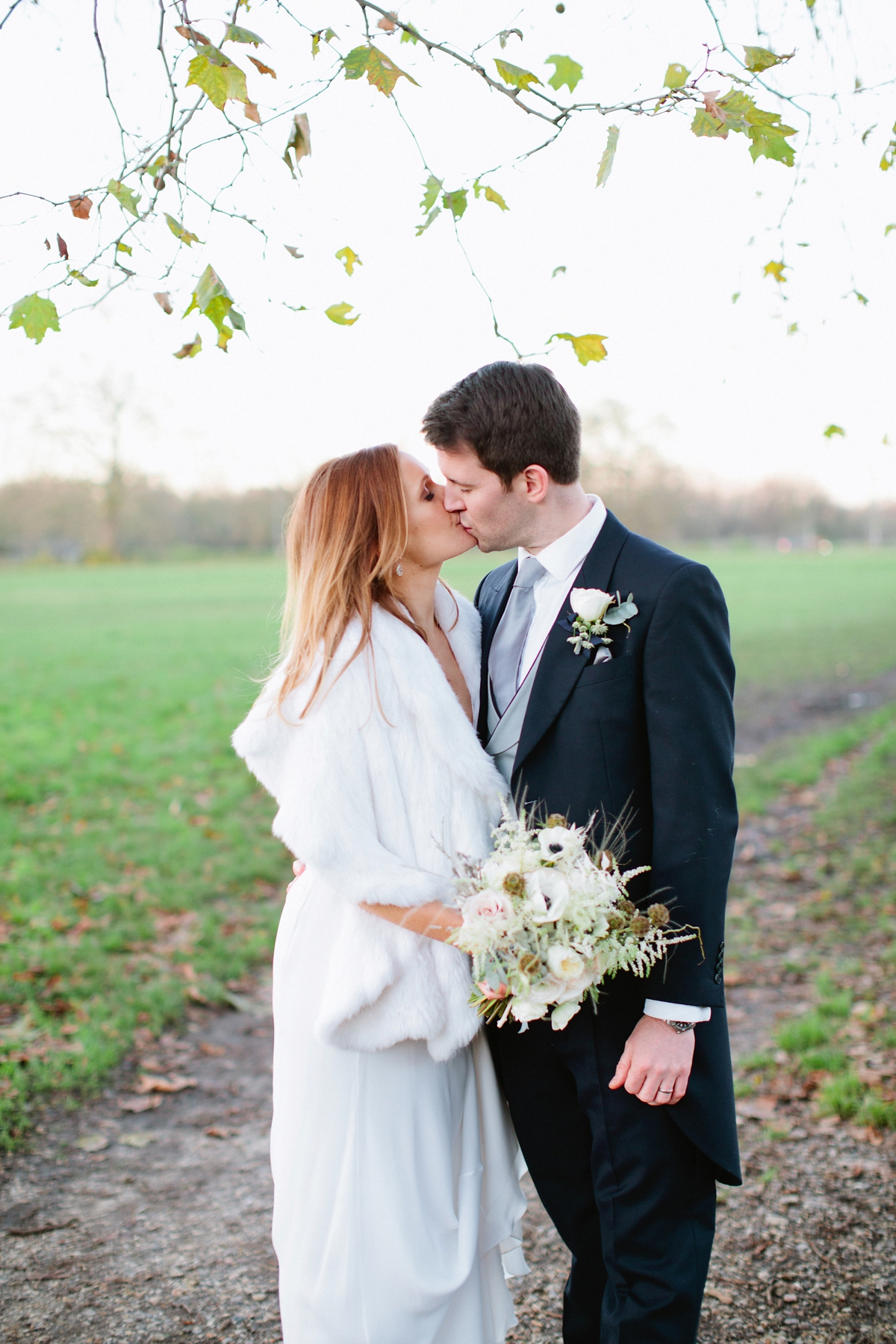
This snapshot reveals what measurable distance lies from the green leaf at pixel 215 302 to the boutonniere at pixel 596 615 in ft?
4.23

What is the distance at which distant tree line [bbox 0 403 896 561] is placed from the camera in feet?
139

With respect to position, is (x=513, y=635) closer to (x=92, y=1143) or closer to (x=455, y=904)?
(x=455, y=904)

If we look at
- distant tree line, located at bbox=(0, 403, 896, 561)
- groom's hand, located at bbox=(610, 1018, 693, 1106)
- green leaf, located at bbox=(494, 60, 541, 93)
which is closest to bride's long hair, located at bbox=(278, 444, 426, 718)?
green leaf, located at bbox=(494, 60, 541, 93)

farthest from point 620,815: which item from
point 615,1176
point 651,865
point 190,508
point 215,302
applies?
point 190,508

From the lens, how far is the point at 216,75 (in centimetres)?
271

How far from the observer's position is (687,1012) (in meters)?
2.45

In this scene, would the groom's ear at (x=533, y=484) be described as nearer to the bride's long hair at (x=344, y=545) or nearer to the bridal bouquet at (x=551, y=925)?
the bride's long hair at (x=344, y=545)

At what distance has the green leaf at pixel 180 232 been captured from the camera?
290 cm

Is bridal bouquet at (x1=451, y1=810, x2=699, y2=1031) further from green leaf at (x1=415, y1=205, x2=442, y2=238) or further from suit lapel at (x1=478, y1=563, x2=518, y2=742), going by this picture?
green leaf at (x1=415, y1=205, x2=442, y2=238)

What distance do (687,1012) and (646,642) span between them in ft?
3.05

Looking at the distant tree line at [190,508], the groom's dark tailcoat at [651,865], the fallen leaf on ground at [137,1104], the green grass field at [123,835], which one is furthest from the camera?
the distant tree line at [190,508]

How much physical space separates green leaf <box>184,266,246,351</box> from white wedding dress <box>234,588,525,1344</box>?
38.3 inches

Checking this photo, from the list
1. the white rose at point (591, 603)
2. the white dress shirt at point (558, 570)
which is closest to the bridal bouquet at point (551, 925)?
the white rose at point (591, 603)

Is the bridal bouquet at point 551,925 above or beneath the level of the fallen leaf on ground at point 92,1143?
above
